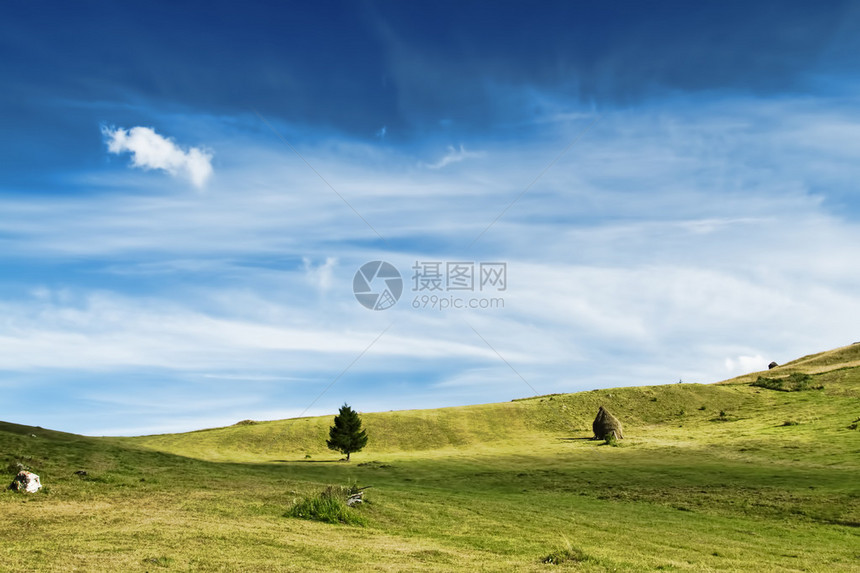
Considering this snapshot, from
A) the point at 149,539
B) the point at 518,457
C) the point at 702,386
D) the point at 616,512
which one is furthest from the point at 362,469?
the point at 702,386

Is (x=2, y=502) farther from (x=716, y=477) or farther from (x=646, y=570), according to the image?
(x=716, y=477)

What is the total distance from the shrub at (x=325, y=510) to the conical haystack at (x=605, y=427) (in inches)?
2356

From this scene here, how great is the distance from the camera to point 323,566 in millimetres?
18016

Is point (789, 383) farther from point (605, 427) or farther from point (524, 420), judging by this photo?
point (605, 427)

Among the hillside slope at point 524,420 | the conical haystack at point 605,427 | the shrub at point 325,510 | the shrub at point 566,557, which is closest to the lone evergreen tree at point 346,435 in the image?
the hillside slope at point 524,420

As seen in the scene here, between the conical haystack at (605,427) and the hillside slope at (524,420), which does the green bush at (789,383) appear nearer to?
the hillside slope at (524,420)

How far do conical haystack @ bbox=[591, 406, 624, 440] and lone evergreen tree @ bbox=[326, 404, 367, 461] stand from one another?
108 feet

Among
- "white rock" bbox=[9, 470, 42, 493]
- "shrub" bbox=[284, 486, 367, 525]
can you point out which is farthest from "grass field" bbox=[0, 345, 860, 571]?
"shrub" bbox=[284, 486, 367, 525]

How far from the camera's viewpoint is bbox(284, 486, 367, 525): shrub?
1068 inches

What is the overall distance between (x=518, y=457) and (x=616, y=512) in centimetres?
3378

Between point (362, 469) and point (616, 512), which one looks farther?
point (362, 469)

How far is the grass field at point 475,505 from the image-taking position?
19797 millimetres

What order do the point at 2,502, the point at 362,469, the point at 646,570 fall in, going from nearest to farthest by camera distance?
the point at 646,570 < the point at 2,502 < the point at 362,469

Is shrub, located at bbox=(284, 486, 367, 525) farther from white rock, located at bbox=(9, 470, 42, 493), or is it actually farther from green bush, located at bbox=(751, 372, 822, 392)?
green bush, located at bbox=(751, 372, 822, 392)
